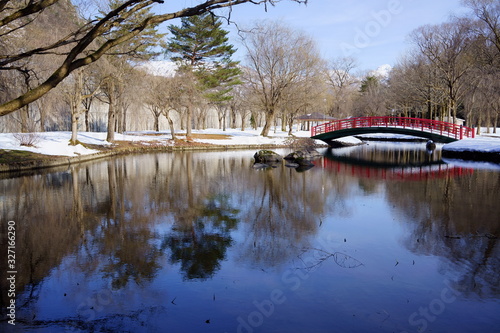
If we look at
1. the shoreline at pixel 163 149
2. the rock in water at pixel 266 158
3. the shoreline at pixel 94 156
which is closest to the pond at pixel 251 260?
the shoreline at pixel 94 156

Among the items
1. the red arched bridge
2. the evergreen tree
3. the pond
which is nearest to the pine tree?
the evergreen tree

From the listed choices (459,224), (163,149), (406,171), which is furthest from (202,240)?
(163,149)

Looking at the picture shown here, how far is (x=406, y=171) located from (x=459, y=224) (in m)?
11.6

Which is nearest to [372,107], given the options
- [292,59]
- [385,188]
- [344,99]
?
[344,99]

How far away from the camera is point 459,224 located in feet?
30.7

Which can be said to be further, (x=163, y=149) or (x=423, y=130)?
(x=423, y=130)

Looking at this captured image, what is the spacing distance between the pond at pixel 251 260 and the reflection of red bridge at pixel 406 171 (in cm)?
451

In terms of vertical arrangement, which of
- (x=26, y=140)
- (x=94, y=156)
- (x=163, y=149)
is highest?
(x=26, y=140)

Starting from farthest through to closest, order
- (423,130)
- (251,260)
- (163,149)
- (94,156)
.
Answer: (423,130) → (163,149) → (94,156) → (251,260)

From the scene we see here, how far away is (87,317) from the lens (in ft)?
16.0

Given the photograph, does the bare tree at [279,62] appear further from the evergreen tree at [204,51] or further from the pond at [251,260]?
the pond at [251,260]

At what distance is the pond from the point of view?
196 inches

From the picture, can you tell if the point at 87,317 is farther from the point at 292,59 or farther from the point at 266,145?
the point at 292,59

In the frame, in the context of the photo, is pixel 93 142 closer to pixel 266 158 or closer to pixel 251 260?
pixel 266 158
